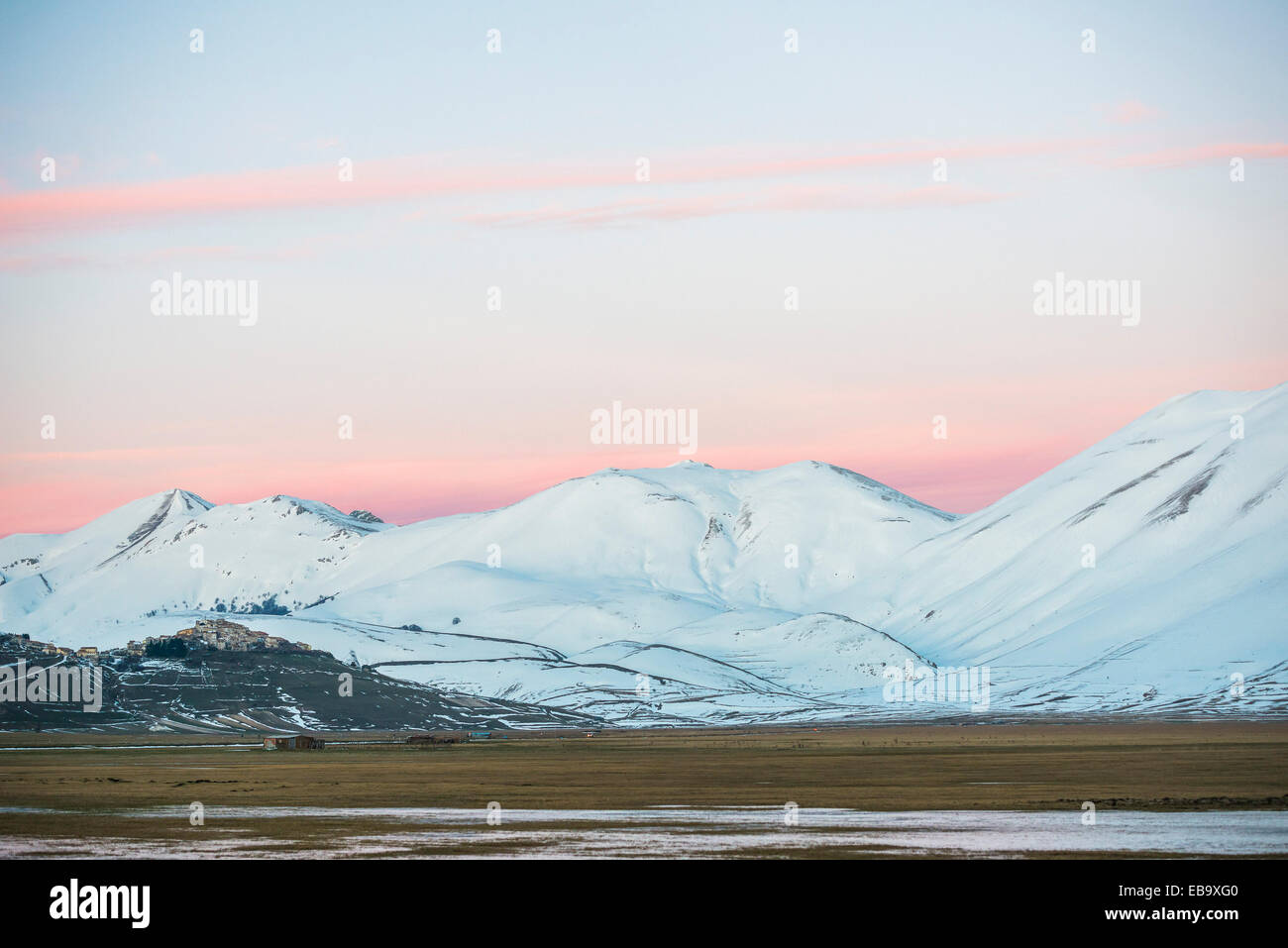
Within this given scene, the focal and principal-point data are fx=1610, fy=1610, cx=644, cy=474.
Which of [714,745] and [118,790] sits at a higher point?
[118,790]

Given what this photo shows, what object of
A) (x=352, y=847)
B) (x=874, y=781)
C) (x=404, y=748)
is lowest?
(x=404, y=748)

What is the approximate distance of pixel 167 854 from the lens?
60125 millimetres

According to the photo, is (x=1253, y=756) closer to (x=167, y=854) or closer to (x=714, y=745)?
(x=714, y=745)
